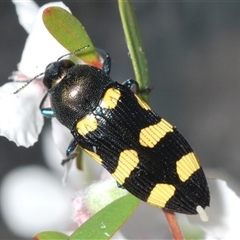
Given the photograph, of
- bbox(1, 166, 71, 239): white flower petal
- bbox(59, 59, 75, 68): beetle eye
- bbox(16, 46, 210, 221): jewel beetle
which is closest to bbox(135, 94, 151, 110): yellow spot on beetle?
bbox(16, 46, 210, 221): jewel beetle

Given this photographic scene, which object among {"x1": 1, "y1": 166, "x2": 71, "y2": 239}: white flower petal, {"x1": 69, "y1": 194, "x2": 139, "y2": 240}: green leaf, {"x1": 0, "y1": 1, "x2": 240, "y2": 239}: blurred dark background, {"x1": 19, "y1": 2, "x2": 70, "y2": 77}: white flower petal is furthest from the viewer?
{"x1": 0, "y1": 1, "x2": 240, "y2": 239}: blurred dark background

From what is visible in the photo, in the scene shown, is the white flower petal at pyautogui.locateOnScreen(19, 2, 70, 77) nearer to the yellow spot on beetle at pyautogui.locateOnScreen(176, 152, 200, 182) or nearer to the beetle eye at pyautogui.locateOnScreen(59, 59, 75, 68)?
the beetle eye at pyautogui.locateOnScreen(59, 59, 75, 68)

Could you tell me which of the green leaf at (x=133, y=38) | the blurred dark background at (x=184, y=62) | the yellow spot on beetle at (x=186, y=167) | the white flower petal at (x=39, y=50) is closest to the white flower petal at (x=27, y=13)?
the white flower petal at (x=39, y=50)

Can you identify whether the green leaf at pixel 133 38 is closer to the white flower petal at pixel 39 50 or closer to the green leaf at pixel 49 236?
the white flower petal at pixel 39 50

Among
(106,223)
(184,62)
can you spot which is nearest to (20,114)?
(106,223)

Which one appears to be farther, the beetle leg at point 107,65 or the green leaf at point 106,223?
the beetle leg at point 107,65

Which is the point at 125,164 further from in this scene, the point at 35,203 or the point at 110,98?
the point at 35,203
